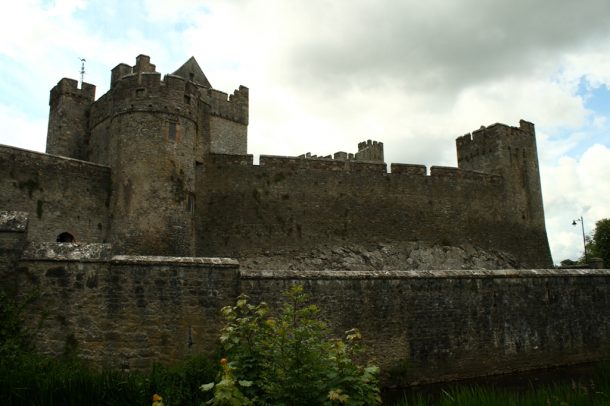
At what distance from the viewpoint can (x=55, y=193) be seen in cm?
1909

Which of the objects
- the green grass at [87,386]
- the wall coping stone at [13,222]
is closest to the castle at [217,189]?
the wall coping stone at [13,222]

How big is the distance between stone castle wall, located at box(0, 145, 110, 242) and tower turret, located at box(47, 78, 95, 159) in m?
4.38

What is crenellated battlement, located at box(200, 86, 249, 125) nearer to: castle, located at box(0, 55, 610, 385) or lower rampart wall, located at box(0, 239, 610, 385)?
castle, located at box(0, 55, 610, 385)

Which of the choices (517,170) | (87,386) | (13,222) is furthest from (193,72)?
(87,386)

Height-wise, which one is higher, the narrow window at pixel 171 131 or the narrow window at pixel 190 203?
the narrow window at pixel 171 131

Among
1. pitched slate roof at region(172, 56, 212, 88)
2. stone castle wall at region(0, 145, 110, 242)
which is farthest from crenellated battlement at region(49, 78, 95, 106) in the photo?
pitched slate roof at region(172, 56, 212, 88)

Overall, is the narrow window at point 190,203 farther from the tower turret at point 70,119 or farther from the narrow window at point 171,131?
the tower turret at point 70,119

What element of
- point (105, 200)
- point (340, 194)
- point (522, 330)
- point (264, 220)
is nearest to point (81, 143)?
point (105, 200)

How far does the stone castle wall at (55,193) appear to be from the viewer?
59.6 feet

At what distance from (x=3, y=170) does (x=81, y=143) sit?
624 centimetres

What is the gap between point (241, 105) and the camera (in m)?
35.3

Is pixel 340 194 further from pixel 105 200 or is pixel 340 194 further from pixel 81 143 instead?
pixel 81 143

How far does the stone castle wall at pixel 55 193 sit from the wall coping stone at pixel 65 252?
9457 mm

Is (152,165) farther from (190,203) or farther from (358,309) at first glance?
(358,309)
